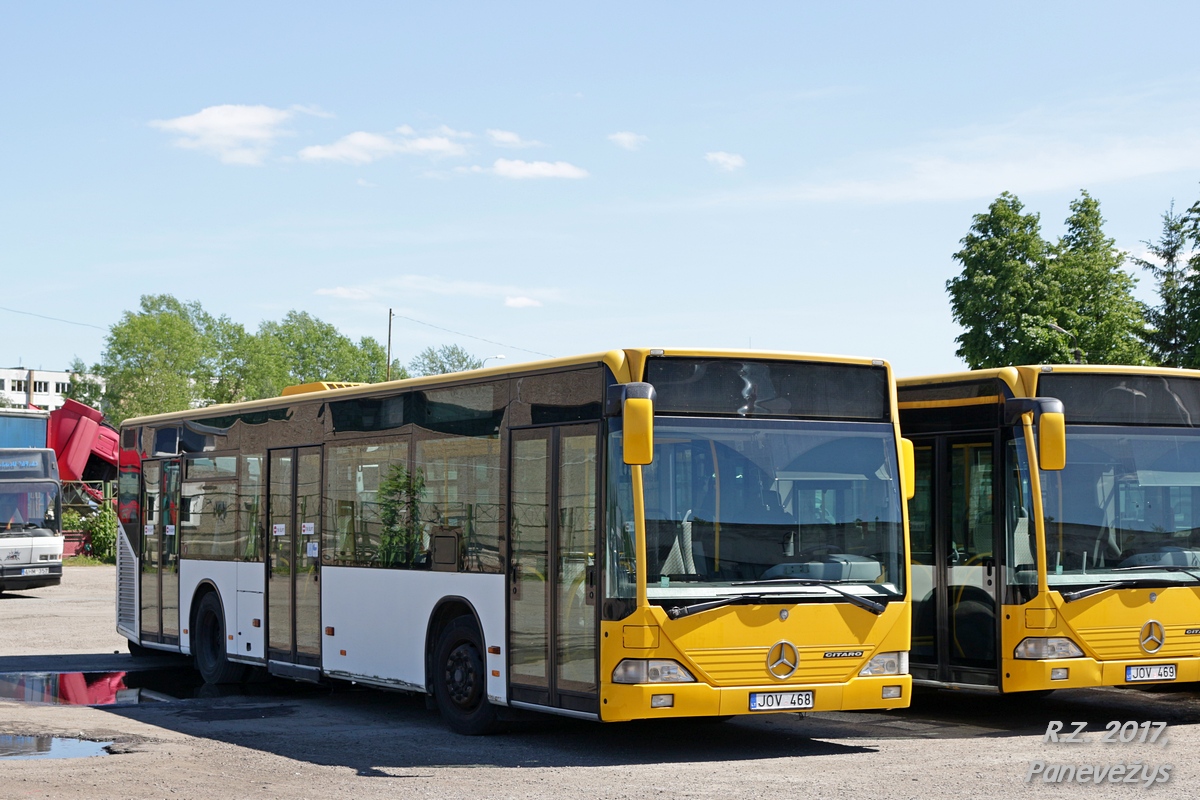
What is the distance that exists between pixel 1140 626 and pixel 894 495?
2.56 metres

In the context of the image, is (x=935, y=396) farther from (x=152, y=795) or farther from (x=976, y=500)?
(x=152, y=795)

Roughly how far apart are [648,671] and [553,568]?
1.11 metres

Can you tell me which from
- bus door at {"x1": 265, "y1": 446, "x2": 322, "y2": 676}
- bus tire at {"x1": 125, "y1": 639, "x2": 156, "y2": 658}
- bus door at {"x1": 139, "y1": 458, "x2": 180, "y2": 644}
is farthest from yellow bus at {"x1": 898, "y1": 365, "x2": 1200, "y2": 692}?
bus tire at {"x1": 125, "y1": 639, "x2": 156, "y2": 658}

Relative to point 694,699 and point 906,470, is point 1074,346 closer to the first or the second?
point 906,470

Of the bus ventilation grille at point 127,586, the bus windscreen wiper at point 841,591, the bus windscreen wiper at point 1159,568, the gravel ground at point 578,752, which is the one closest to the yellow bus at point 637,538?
→ the bus windscreen wiper at point 841,591

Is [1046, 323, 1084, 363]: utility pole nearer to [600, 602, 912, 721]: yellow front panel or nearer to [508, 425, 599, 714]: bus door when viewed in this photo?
[600, 602, 912, 721]: yellow front panel

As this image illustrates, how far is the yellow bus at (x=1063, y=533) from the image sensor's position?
38.3 feet

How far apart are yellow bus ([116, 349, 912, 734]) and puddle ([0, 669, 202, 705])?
3.04 metres

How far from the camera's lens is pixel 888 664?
1076cm

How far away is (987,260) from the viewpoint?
4919 cm

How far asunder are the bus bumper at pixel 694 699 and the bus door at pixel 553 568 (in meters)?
0.19

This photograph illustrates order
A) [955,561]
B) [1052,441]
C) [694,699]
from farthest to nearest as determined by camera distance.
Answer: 1. [955,561]
2. [1052,441]
3. [694,699]

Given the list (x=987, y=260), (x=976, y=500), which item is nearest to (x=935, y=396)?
(x=976, y=500)

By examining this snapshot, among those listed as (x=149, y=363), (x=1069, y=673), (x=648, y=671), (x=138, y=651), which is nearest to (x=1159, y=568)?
(x=1069, y=673)
